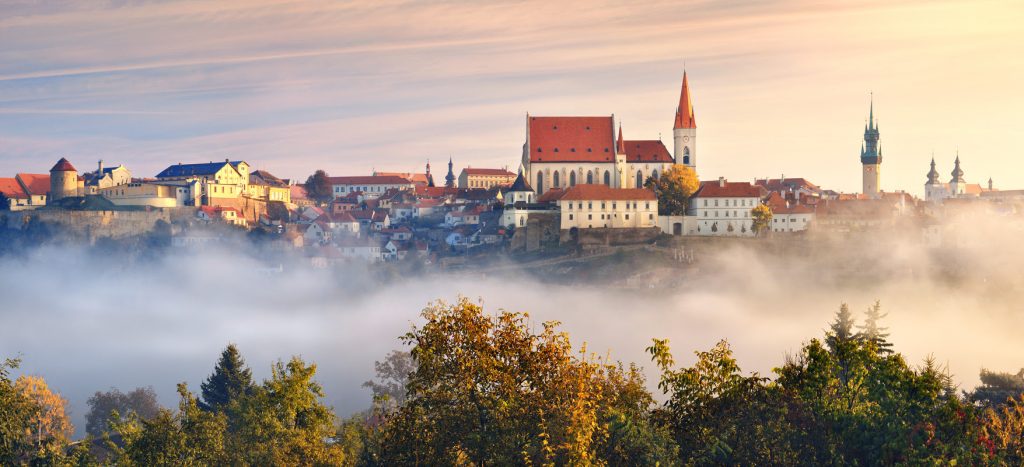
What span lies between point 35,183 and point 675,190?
274ft

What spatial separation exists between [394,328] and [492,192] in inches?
1540

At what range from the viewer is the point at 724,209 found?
370 ft

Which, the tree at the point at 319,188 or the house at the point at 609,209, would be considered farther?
the tree at the point at 319,188

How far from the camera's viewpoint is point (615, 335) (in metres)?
95.9

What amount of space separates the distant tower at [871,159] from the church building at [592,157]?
3052 cm

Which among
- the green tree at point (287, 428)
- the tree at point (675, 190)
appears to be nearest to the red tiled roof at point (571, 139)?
the tree at point (675, 190)

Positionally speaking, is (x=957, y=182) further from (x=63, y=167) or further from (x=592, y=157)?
(x=63, y=167)

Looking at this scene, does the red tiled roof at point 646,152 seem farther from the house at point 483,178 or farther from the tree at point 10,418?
the tree at point 10,418

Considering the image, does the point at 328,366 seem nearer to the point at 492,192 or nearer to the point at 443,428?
the point at 492,192

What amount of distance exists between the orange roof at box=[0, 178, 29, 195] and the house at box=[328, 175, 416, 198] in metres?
45.3

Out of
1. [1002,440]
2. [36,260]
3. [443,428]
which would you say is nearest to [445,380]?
[443,428]

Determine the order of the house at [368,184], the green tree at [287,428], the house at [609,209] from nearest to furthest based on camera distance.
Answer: the green tree at [287,428], the house at [609,209], the house at [368,184]

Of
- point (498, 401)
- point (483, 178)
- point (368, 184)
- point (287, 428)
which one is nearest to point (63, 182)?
point (368, 184)

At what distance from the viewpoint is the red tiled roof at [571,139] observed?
129 metres
